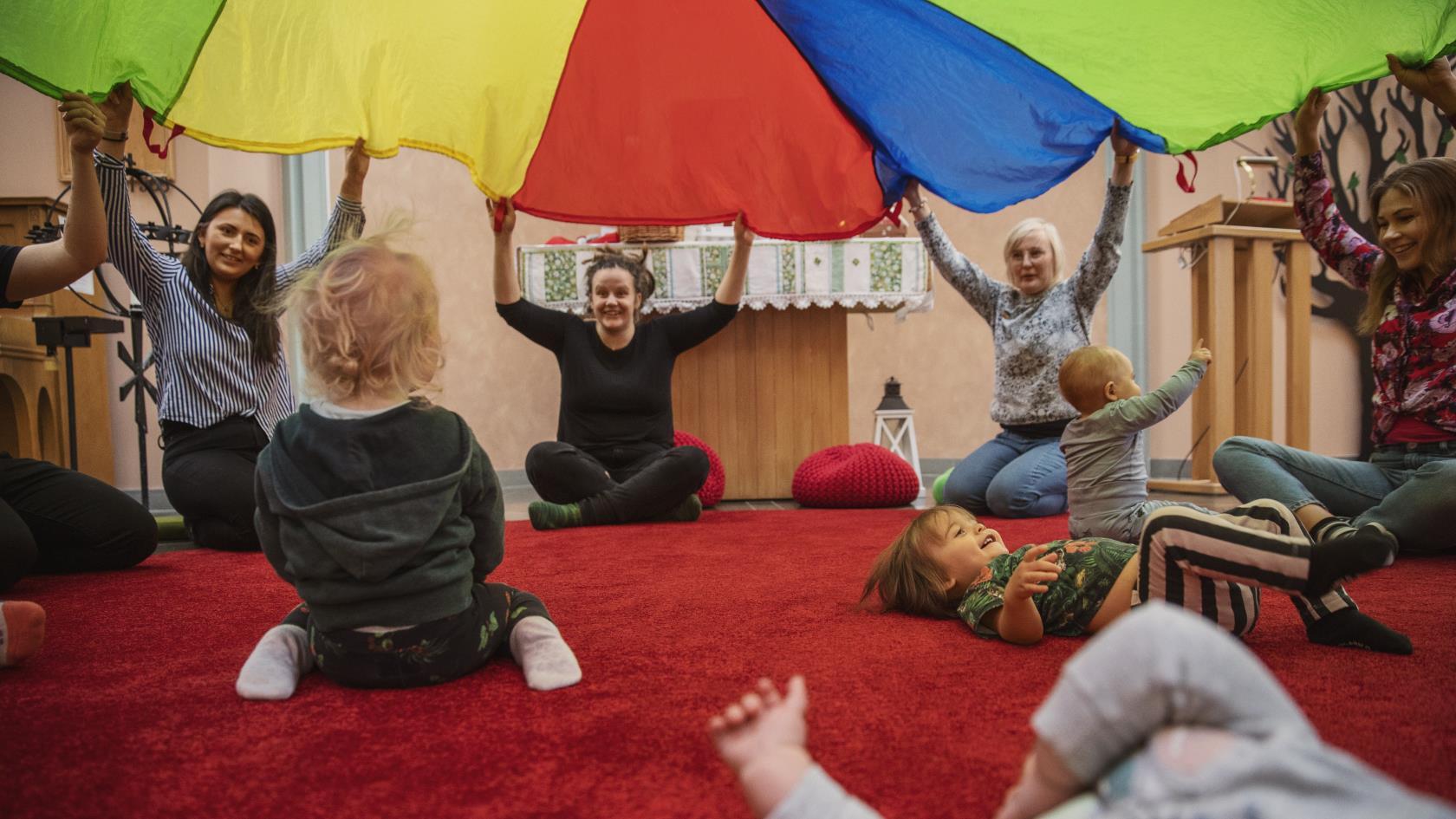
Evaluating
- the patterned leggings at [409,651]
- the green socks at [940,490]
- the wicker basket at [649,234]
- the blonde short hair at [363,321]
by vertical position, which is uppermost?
the wicker basket at [649,234]

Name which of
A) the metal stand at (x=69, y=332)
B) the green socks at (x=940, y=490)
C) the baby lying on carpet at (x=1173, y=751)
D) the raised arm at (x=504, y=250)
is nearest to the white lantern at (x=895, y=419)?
the green socks at (x=940, y=490)

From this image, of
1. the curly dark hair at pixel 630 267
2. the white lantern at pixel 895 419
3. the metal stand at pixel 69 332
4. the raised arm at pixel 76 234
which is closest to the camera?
the raised arm at pixel 76 234

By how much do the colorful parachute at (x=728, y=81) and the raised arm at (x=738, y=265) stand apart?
0.26 ft

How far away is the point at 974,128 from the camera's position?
7.19ft

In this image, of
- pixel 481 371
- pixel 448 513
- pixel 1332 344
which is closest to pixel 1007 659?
pixel 448 513

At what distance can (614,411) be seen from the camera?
321cm

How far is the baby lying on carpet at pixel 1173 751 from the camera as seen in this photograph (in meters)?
0.53

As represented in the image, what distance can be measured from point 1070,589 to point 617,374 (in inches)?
78.3

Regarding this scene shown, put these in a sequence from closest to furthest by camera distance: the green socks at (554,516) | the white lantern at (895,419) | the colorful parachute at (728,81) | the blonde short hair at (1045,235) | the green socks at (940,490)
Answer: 1. the colorful parachute at (728,81)
2. the green socks at (554,516)
3. the blonde short hair at (1045,235)
4. the green socks at (940,490)
5. the white lantern at (895,419)

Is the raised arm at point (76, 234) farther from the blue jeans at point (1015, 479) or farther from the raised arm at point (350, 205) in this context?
the blue jeans at point (1015, 479)

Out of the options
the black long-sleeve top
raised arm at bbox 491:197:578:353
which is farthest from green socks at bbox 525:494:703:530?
raised arm at bbox 491:197:578:353

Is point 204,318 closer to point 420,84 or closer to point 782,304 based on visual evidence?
point 420,84

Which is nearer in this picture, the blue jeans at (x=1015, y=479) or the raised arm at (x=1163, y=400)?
the raised arm at (x=1163, y=400)

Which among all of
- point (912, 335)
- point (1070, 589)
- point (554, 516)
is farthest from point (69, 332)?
point (912, 335)
